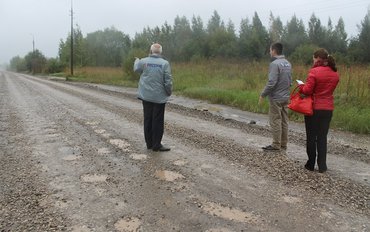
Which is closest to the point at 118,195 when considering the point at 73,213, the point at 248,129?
the point at 73,213

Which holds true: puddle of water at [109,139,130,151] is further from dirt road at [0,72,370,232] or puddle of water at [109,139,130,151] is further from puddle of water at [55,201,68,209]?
puddle of water at [55,201,68,209]

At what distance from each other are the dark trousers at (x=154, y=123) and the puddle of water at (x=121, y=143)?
436mm

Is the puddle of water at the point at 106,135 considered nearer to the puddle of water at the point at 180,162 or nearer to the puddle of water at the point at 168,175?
the puddle of water at the point at 180,162

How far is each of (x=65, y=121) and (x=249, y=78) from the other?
34.2ft

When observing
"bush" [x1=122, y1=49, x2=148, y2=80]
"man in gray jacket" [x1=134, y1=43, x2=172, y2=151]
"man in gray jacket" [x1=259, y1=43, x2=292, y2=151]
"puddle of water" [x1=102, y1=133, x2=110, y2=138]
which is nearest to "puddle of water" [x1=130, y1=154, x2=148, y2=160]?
"man in gray jacket" [x1=134, y1=43, x2=172, y2=151]

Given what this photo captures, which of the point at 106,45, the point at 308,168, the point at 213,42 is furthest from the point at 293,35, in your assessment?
the point at 308,168

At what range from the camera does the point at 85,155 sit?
6.86 meters

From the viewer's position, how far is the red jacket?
5988mm

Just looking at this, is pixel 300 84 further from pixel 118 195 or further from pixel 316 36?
pixel 316 36

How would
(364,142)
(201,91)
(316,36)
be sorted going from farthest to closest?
(316,36) < (201,91) < (364,142)

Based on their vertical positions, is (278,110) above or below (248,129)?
above

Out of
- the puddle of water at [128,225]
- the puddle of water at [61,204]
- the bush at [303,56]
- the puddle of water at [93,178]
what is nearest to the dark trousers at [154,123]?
the puddle of water at [93,178]

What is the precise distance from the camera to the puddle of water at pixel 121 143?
7454mm

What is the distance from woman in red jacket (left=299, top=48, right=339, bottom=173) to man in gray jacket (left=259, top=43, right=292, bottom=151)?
3.34 feet
